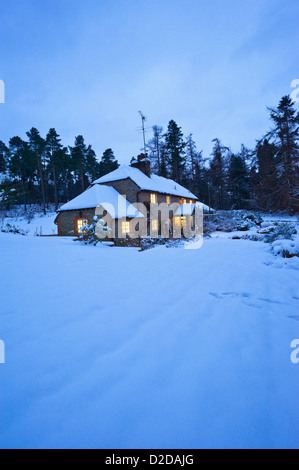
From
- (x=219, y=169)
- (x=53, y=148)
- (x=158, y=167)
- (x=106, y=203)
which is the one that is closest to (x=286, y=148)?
(x=106, y=203)

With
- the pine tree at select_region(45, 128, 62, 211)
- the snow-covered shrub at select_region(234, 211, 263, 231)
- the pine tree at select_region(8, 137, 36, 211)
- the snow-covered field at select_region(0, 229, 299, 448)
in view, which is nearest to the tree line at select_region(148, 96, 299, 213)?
the snow-covered shrub at select_region(234, 211, 263, 231)

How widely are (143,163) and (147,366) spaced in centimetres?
2126

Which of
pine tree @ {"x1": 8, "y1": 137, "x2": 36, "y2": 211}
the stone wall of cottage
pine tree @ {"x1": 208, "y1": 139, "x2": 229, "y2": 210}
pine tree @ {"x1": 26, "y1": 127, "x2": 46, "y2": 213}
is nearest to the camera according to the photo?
the stone wall of cottage

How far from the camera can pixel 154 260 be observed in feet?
20.9

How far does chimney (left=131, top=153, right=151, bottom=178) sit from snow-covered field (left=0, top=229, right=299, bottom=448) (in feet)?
62.8

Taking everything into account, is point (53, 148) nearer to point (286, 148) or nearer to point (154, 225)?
point (154, 225)

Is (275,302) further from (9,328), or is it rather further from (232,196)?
(232,196)

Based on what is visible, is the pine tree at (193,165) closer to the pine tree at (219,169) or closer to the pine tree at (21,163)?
the pine tree at (219,169)

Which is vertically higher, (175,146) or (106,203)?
(175,146)

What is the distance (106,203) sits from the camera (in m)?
15.7

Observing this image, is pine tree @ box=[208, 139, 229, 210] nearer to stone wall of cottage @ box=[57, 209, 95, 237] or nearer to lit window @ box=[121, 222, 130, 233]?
lit window @ box=[121, 222, 130, 233]

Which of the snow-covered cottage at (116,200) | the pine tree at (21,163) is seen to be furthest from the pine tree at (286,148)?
the pine tree at (21,163)

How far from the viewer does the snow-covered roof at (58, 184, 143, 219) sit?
15.4 m

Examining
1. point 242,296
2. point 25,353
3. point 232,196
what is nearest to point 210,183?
point 232,196
